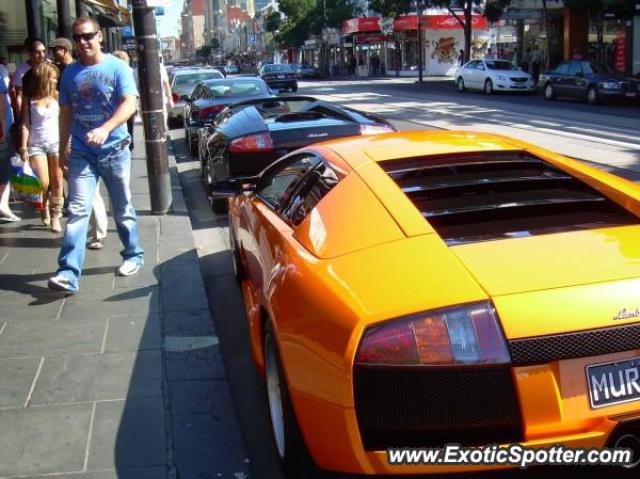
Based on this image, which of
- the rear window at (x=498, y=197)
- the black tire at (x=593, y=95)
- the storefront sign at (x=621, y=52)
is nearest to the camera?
the rear window at (x=498, y=197)

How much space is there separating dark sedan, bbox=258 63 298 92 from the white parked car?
306 inches

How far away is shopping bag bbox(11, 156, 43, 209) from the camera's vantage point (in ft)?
24.9

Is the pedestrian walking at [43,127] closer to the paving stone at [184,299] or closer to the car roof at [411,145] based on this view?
the paving stone at [184,299]

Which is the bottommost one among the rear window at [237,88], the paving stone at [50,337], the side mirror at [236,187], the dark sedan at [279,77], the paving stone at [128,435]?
the paving stone at [128,435]

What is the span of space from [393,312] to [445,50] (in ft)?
199

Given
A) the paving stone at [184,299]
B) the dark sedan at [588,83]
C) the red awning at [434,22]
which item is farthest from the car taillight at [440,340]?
the red awning at [434,22]


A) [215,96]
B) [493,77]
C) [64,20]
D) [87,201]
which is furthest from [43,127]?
[493,77]

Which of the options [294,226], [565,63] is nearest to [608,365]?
[294,226]

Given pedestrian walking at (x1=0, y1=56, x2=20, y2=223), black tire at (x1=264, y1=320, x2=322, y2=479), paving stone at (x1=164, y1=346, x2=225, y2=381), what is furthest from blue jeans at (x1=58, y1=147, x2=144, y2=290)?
black tire at (x1=264, y1=320, x2=322, y2=479)

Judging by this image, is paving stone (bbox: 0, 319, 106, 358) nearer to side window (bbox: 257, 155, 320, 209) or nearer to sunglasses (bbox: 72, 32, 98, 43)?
side window (bbox: 257, 155, 320, 209)

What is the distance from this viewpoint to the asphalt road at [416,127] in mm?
3785

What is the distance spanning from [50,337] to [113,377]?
80cm

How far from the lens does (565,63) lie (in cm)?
2811

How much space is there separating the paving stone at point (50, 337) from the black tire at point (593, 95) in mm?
23305
